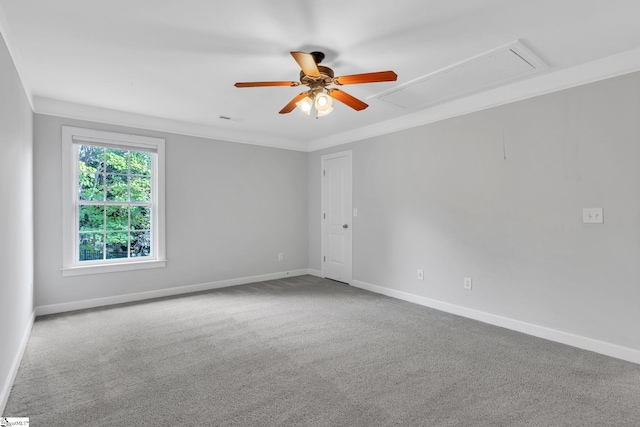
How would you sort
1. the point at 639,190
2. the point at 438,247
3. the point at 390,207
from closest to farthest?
the point at 639,190 < the point at 438,247 < the point at 390,207

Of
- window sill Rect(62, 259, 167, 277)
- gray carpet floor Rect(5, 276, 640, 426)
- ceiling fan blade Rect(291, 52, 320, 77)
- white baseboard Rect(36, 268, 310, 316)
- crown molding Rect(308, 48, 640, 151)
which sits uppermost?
crown molding Rect(308, 48, 640, 151)

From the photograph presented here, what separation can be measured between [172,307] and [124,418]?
224 centimetres

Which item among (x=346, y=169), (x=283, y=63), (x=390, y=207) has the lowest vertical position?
(x=390, y=207)

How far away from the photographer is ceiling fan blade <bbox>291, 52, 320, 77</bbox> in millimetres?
2166

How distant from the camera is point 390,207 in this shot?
15.2 feet

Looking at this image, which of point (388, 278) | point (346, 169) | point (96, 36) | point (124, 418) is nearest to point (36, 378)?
point (124, 418)

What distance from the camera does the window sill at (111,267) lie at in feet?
12.9

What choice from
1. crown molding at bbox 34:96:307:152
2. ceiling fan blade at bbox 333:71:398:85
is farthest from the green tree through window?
ceiling fan blade at bbox 333:71:398:85

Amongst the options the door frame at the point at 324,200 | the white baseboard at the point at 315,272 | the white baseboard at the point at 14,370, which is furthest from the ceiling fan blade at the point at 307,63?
the white baseboard at the point at 315,272

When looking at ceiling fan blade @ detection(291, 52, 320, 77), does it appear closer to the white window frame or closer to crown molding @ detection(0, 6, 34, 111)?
crown molding @ detection(0, 6, 34, 111)

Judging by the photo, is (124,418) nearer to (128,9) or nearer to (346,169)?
(128,9)

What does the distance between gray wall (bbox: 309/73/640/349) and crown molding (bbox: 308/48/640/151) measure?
2.9 inches

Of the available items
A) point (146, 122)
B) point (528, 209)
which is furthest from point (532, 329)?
point (146, 122)

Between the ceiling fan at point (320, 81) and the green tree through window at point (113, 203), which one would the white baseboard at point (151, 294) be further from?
the ceiling fan at point (320, 81)
